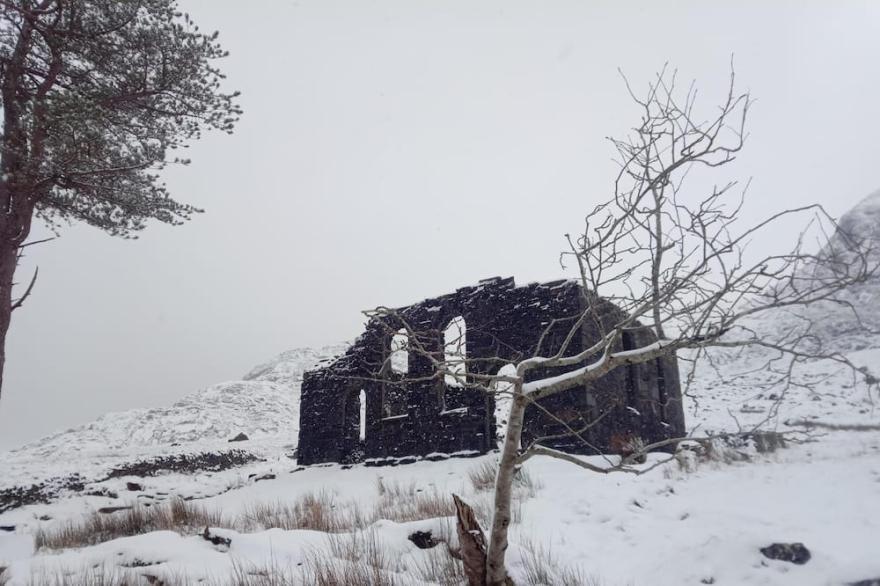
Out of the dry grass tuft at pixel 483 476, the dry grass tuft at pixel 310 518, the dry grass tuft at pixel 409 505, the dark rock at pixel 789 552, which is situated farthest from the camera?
the dry grass tuft at pixel 483 476

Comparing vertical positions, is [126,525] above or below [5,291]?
below

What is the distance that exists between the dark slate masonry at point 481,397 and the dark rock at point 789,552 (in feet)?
18.8

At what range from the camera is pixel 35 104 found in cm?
731

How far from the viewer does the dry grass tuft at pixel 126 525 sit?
23.3 feet

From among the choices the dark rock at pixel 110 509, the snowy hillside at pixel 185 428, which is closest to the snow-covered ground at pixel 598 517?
the dark rock at pixel 110 509

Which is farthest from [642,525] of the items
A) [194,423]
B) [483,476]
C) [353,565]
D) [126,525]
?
[194,423]

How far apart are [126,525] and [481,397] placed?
268 inches

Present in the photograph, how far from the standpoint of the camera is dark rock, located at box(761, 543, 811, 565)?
4.00 meters

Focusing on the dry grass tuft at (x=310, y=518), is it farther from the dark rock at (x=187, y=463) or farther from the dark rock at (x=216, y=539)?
the dark rock at (x=187, y=463)

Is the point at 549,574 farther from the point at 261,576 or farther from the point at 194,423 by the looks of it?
the point at 194,423

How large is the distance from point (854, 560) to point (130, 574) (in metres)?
5.29

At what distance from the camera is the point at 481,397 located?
38.8ft

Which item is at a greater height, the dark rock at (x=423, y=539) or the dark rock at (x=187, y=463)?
the dark rock at (x=423, y=539)

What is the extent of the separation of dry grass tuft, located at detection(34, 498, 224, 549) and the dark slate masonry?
3.89 meters
